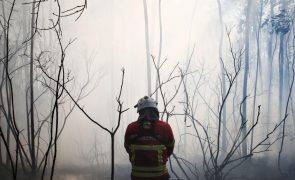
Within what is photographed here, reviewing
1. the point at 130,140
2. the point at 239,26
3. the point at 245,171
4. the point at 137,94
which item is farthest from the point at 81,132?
the point at 130,140

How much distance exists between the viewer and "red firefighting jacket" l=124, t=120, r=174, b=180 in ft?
11.3

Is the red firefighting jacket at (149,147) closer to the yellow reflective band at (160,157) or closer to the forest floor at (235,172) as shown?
the yellow reflective band at (160,157)

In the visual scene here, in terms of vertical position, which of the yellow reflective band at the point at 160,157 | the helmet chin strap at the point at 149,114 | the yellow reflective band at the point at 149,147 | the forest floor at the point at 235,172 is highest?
the helmet chin strap at the point at 149,114

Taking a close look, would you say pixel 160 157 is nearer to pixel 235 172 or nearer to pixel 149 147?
pixel 149 147

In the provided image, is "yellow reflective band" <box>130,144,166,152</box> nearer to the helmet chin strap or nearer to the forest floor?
the helmet chin strap

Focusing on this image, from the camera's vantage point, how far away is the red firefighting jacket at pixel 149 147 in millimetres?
3432

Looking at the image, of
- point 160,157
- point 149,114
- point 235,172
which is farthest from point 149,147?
point 235,172

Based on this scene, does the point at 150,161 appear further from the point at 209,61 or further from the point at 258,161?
the point at 209,61

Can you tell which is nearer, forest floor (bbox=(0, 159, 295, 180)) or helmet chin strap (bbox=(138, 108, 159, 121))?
helmet chin strap (bbox=(138, 108, 159, 121))

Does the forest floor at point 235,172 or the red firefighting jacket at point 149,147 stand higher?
the red firefighting jacket at point 149,147

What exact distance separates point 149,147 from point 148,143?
4 centimetres

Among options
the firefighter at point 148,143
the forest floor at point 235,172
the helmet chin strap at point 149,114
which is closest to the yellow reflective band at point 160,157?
the firefighter at point 148,143

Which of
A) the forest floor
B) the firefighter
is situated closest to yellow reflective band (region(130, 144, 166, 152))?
the firefighter

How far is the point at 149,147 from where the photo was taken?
3.42m
